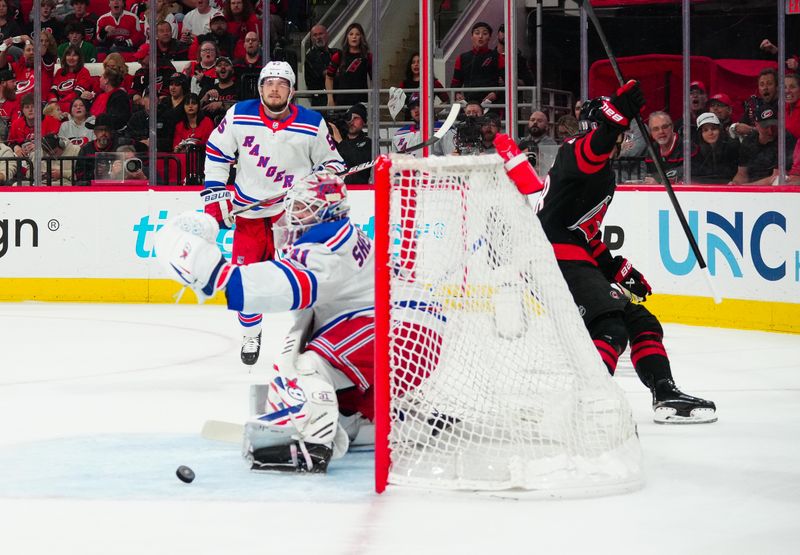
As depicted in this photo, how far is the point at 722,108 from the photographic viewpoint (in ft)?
25.0

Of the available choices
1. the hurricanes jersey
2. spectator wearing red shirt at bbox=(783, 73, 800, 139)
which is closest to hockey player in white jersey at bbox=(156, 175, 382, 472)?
the hurricanes jersey

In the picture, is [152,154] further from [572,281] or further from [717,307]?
[572,281]

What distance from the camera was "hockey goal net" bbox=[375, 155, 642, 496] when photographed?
3342 mm

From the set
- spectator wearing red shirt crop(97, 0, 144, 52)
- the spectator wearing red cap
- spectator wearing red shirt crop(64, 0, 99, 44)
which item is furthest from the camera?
spectator wearing red shirt crop(64, 0, 99, 44)

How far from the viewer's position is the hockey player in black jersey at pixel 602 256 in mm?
3963

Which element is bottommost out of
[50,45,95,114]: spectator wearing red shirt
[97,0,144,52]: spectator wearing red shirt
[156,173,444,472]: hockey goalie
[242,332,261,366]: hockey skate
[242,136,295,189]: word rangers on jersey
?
[242,332,261,366]: hockey skate

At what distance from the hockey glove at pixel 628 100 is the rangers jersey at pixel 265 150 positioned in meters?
2.02

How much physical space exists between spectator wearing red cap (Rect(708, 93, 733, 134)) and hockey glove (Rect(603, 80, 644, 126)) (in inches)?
151

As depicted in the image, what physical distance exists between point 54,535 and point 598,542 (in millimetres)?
1186

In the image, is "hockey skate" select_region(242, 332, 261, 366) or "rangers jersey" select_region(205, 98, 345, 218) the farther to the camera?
"rangers jersey" select_region(205, 98, 345, 218)

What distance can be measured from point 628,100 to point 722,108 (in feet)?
13.1

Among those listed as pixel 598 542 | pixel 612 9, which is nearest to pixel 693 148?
pixel 612 9

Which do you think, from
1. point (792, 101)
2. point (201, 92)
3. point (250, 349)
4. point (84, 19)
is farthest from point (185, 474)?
point (84, 19)

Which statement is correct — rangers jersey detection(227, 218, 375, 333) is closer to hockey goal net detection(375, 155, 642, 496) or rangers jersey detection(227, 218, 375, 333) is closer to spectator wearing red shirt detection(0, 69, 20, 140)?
hockey goal net detection(375, 155, 642, 496)
